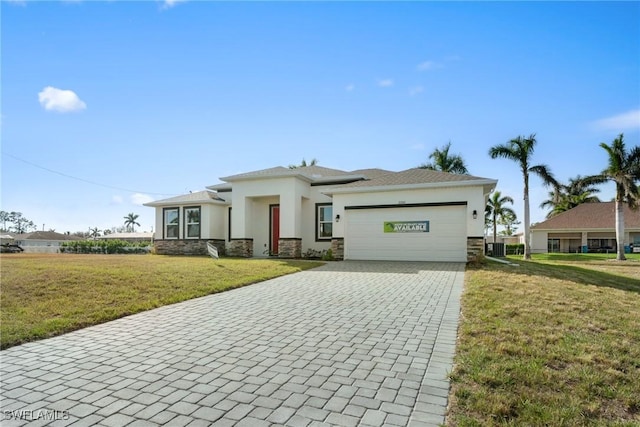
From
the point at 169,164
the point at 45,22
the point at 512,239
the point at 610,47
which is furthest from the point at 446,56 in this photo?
the point at 512,239

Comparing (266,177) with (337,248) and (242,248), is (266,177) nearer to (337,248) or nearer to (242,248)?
(242,248)

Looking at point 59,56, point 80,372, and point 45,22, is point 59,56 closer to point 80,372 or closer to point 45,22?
point 45,22

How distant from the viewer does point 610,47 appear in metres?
9.69

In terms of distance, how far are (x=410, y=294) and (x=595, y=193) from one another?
44770mm

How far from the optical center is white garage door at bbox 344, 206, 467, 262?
47.1ft

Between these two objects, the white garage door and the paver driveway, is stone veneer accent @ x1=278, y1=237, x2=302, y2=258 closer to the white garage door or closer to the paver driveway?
the white garage door

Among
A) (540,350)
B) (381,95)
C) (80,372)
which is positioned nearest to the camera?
(80,372)

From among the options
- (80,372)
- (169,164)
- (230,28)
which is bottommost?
(80,372)

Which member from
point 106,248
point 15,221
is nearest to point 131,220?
point 15,221

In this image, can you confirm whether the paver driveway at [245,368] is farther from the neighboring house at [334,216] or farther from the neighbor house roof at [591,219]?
the neighbor house roof at [591,219]

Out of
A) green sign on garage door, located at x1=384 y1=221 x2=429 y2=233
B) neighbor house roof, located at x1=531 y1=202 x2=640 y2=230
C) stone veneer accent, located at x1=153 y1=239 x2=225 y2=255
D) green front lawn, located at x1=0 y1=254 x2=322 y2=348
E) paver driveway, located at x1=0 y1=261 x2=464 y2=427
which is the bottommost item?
paver driveway, located at x1=0 y1=261 x2=464 y2=427

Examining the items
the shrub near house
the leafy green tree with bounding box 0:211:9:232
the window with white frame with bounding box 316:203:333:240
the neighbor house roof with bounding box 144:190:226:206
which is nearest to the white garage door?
the window with white frame with bounding box 316:203:333:240

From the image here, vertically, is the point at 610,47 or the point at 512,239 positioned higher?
the point at 610,47

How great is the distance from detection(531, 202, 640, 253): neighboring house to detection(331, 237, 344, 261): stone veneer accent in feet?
95.4
